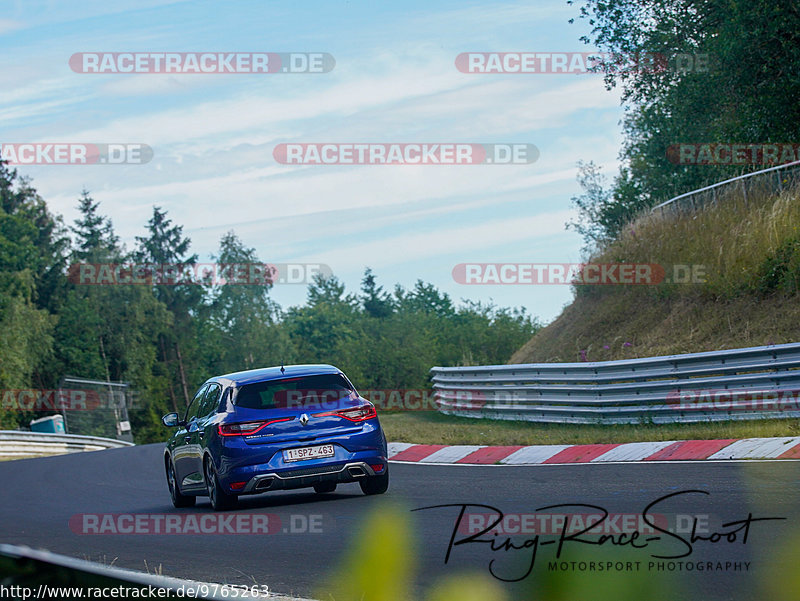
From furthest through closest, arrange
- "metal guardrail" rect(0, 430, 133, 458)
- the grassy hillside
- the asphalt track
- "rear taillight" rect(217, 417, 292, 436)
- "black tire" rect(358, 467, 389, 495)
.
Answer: "metal guardrail" rect(0, 430, 133, 458) < the grassy hillside < "black tire" rect(358, 467, 389, 495) < "rear taillight" rect(217, 417, 292, 436) < the asphalt track

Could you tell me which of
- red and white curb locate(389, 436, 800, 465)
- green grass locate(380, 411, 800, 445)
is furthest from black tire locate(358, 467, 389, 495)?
green grass locate(380, 411, 800, 445)

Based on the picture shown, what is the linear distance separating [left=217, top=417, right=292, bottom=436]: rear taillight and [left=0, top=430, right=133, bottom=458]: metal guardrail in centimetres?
2261

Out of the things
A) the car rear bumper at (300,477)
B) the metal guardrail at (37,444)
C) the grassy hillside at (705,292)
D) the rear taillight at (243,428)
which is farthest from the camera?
the metal guardrail at (37,444)

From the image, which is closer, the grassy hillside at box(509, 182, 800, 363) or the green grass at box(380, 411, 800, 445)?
the green grass at box(380, 411, 800, 445)

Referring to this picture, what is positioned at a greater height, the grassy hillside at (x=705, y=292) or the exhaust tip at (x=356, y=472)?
the grassy hillside at (x=705, y=292)

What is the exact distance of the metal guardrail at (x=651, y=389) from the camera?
45.9 feet

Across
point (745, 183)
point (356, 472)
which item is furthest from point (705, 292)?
point (356, 472)

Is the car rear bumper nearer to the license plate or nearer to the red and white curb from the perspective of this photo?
the license plate

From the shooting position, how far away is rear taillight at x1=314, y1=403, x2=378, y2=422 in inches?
438

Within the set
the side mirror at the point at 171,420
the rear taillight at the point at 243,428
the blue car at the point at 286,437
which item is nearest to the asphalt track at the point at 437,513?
the blue car at the point at 286,437

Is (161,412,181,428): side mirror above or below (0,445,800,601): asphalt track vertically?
above

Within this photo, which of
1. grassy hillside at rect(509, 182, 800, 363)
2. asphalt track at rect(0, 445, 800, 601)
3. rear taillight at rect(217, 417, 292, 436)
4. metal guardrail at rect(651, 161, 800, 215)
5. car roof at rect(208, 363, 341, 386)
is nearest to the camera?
asphalt track at rect(0, 445, 800, 601)

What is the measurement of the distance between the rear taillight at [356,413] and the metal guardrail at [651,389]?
568 centimetres

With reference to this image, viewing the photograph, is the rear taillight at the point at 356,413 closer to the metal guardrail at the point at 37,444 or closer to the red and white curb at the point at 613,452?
the red and white curb at the point at 613,452
